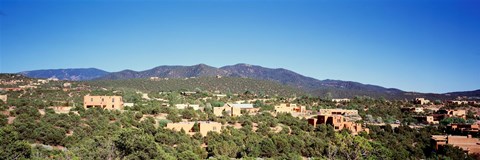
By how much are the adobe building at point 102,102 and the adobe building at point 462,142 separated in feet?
109

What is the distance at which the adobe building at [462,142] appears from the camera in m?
37.9

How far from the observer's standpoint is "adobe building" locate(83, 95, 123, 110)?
48.7m

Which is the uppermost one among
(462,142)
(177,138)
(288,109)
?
(288,109)

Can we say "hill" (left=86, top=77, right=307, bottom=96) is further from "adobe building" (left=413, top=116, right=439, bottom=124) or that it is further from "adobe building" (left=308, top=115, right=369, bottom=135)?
"adobe building" (left=308, top=115, right=369, bottom=135)

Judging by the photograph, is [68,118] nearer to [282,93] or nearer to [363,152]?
[363,152]

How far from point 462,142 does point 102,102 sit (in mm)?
36583

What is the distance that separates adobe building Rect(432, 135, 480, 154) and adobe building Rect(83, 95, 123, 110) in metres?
33.2

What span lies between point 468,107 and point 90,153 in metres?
71.7

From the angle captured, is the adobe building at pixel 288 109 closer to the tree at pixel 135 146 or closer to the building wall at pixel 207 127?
the building wall at pixel 207 127

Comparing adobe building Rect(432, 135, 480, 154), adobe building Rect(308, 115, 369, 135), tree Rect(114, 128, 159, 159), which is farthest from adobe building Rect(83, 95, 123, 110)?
adobe building Rect(432, 135, 480, 154)

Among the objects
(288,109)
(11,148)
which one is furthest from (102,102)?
(288,109)

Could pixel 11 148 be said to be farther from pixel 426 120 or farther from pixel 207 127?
pixel 426 120

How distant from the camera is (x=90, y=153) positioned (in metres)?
25.8

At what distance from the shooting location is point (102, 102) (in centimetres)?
4938
